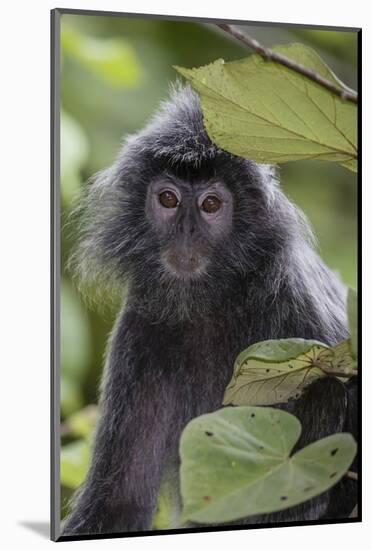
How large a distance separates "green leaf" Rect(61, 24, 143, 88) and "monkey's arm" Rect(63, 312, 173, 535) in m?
0.73

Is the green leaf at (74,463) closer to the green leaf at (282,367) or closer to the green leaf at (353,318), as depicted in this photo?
the green leaf at (282,367)

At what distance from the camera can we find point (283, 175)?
2842 mm

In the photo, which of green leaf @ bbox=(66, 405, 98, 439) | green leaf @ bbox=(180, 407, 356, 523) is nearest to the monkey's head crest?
green leaf @ bbox=(66, 405, 98, 439)

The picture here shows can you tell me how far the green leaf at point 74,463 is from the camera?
8.84 ft

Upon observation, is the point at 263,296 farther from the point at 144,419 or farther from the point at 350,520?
the point at 350,520

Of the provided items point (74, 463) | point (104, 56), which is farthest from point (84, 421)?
point (104, 56)

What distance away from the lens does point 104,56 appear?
2592mm

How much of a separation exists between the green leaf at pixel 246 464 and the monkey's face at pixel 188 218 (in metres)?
1.01

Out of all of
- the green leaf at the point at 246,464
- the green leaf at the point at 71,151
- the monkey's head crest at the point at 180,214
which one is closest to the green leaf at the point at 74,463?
the monkey's head crest at the point at 180,214

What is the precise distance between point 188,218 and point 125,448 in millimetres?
735

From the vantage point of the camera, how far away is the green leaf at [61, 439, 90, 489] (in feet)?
8.84

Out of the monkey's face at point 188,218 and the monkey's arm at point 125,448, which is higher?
the monkey's face at point 188,218

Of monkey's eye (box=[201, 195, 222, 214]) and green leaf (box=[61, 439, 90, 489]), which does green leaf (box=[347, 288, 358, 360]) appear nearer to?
monkey's eye (box=[201, 195, 222, 214])

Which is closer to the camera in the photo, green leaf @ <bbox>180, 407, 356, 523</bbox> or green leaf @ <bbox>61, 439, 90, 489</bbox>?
green leaf @ <bbox>180, 407, 356, 523</bbox>
